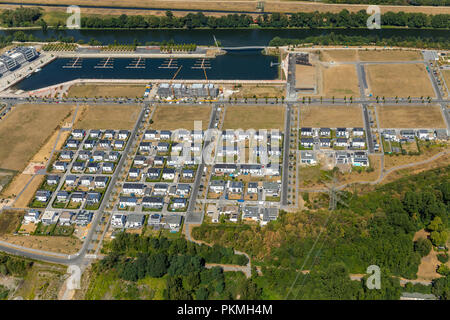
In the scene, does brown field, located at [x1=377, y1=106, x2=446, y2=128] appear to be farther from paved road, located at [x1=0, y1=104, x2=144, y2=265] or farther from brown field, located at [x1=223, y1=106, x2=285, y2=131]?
paved road, located at [x1=0, y1=104, x2=144, y2=265]

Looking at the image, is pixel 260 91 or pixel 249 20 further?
pixel 249 20

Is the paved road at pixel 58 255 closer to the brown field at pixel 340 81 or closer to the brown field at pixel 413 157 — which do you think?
the brown field at pixel 413 157

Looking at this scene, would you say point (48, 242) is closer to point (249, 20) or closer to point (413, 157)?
point (413, 157)

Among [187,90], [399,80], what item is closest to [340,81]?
[399,80]

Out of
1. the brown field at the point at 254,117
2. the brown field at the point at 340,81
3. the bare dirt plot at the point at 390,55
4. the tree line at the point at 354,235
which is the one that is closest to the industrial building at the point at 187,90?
the brown field at the point at 254,117

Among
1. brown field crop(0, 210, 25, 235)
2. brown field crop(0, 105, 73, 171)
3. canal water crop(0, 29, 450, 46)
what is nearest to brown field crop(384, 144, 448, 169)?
canal water crop(0, 29, 450, 46)
